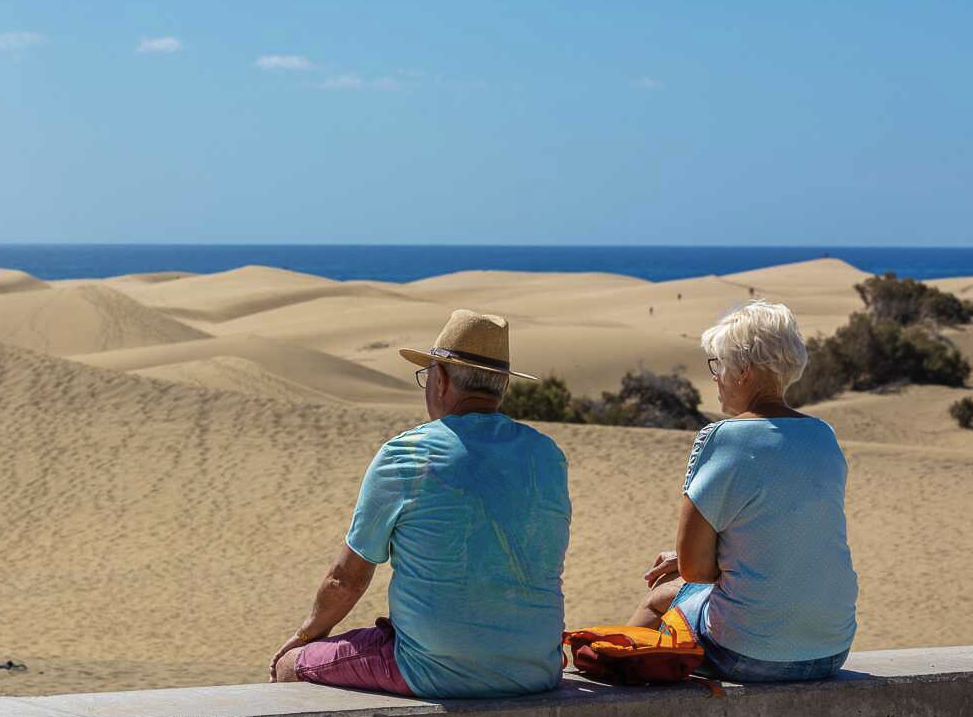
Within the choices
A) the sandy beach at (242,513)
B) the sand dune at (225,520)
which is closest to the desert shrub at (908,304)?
the sandy beach at (242,513)

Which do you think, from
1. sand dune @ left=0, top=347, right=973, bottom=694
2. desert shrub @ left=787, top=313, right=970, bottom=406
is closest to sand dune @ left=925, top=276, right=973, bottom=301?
desert shrub @ left=787, top=313, right=970, bottom=406

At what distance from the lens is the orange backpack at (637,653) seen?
12.7ft

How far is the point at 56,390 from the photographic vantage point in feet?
57.8

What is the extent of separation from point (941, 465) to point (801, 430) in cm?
1271

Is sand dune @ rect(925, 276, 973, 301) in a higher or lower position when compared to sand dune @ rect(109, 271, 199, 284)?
higher

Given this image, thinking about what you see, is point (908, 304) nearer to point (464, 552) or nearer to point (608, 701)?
point (608, 701)

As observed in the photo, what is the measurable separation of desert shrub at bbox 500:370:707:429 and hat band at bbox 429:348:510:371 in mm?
16901

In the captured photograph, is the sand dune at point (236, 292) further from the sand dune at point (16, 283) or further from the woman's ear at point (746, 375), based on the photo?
the woman's ear at point (746, 375)

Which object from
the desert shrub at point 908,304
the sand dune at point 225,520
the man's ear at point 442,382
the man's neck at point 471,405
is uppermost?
the desert shrub at point 908,304

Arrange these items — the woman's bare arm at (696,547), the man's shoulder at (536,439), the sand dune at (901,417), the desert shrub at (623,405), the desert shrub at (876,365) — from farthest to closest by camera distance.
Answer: the desert shrub at (876,365)
the sand dune at (901,417)
the desert shrub at (623,405)
the woman's bare arm at (696,547)
the man's shoulder at (536,439)

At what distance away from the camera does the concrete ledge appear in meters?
3.46

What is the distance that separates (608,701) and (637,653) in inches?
7.3

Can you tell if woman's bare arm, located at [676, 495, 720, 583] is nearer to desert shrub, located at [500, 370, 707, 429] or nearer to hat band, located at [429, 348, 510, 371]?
hat band, located at [429, 348, 510, 371]

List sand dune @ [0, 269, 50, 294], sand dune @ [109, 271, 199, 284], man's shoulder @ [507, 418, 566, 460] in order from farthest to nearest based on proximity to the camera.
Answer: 1. sand dune @ [109, 271, 199, 284]
2. sand dune @ [0, 269, 50, 294]
3. man's shoulder @ [507, 418, 566, 460]
